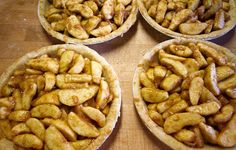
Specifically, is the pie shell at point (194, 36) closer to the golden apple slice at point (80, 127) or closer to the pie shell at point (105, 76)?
the pie shell at point (105, 76)

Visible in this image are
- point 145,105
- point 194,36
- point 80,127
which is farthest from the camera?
point 194,36

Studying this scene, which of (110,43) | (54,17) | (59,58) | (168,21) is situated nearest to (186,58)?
(168,21)

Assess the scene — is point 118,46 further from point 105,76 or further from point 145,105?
point 145,105

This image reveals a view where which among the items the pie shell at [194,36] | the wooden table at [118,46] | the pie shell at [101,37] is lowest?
the wooden table at [118,46]

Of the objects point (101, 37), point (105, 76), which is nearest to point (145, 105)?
point (105, 76)

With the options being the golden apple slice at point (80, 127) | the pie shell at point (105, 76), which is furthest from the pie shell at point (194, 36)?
the golden apple slice at point (80, 127)

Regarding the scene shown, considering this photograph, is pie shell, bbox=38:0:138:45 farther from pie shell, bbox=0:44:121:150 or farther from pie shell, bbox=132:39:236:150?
pie shell, bbox=132:39:236:150

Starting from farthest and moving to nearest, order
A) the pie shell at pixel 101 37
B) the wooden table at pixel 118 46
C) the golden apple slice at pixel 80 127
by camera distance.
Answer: the pie shell at pixel 101 37 < the wooden table at pixel 118 46 < the golden apple slice at pixel 80 127
